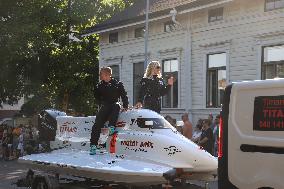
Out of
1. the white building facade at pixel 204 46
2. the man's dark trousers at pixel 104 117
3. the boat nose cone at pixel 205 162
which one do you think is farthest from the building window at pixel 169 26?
the boat nose cone at pixel 205 162

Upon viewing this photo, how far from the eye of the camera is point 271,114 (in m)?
5.88

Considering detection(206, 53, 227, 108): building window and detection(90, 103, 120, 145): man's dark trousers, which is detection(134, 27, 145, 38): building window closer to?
detection(206, 53, 227, 108): building window

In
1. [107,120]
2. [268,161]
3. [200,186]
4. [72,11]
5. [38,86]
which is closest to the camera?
[268,161]

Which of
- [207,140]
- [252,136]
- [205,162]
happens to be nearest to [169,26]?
[207,140]

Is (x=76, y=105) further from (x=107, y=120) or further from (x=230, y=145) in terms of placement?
(x=230, y=145)

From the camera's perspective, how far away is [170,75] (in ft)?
77.3

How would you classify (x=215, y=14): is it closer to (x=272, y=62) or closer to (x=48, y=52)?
(x=272, y=62)

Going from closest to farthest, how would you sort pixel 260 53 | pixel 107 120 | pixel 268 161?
pixel 268 161, pixel 107 120, pixel 260 53

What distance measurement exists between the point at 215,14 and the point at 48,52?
1600 centimetres

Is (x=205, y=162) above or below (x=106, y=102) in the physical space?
below

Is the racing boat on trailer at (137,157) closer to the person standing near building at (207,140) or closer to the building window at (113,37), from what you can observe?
the person standing near building at (207,140)

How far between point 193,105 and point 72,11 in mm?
18138

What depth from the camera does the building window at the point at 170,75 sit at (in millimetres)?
23438

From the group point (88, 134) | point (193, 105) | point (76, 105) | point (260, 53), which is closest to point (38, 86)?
point (76, 105)
